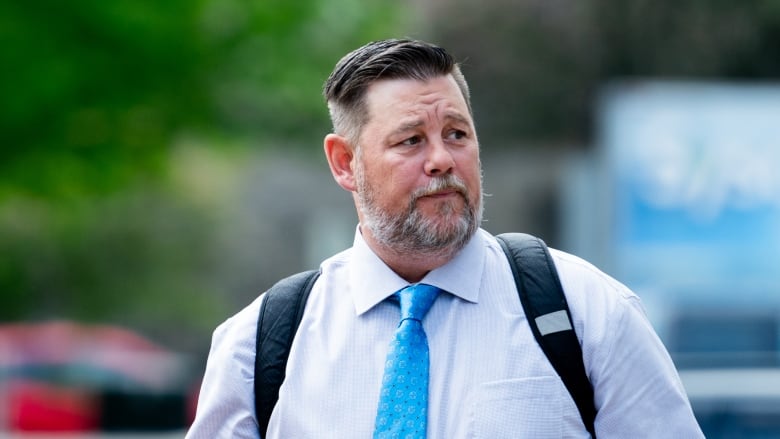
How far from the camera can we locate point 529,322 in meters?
2.96

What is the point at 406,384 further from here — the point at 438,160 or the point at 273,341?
the point at 438,160

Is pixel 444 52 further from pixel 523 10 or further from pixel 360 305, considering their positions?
pixel 523 10

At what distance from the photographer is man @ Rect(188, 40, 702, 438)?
288 centimetres

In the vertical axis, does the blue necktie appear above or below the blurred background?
below

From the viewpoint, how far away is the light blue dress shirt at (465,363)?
2873mm

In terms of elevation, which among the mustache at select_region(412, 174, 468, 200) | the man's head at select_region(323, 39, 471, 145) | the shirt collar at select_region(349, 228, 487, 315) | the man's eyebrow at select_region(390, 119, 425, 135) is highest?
the man's head at select_region(323, 39, 471, 145)

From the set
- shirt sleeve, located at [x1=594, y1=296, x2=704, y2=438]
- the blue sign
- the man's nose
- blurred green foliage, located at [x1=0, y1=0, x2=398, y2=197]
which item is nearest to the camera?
shirt sleeve, located at [x1=594, y1=296, x2=704, y2=438]

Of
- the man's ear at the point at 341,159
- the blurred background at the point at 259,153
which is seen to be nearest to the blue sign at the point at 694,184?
the blurred background at the point at 259,153

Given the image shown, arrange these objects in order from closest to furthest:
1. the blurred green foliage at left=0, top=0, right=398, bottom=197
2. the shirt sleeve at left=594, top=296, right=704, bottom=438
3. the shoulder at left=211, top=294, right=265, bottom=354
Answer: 1. the shirt sleeve at left=594, top=296, right=704, bottom=438
2. the shoulder at left=211, top=294, right=265, bottom=354
3. the blurred green foliage at left=0, top=0, right=398, bottom=197

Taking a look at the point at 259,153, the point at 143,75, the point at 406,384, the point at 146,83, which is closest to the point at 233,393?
the point at 406,384

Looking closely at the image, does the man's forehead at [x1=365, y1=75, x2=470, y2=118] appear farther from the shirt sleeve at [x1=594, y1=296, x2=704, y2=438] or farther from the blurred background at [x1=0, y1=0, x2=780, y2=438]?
the blurred background at [x1=0, y1=0, x2=780, y2=438]

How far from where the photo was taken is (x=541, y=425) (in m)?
2.85

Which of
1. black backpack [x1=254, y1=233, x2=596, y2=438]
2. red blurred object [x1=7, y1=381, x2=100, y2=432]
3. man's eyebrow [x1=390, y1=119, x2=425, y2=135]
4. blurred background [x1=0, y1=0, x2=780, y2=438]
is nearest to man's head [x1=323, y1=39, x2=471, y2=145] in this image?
man's eyebrow [x1=390, y1=119, x2=425, y2=135]

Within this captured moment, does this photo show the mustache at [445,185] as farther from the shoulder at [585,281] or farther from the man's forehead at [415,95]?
the shoulder at [585,281]
